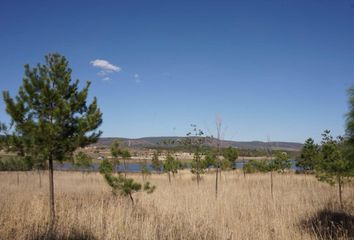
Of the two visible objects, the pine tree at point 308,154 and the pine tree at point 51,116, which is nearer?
the pine tree at point 51,116

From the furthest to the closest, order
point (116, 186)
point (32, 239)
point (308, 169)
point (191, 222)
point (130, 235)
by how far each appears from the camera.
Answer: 1. point (308, 169)
2. point (116, 186)
3. point (191, 222)
4. point (130, 235)
5. point (32, 239)

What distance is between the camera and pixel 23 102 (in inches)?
307

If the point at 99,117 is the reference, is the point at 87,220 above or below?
below

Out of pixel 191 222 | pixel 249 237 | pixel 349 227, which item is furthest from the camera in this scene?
pixel 349 227

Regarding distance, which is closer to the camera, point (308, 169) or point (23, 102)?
point (23, 102)

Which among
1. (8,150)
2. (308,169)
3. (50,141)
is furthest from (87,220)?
(308,169)

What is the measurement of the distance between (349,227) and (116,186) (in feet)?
23.4

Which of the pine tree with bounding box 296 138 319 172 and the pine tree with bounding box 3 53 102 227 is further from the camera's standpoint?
the pine tree with bounding box 296 138 319 172

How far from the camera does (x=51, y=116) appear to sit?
8.13 metres

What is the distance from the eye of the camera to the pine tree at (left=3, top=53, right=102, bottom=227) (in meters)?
7.70

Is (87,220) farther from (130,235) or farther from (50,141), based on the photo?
(50,141)

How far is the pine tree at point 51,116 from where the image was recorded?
25.2ft

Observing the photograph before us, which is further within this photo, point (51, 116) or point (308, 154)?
point (308, 154)

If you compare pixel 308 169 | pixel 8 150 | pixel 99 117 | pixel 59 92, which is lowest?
pixel 308 169
